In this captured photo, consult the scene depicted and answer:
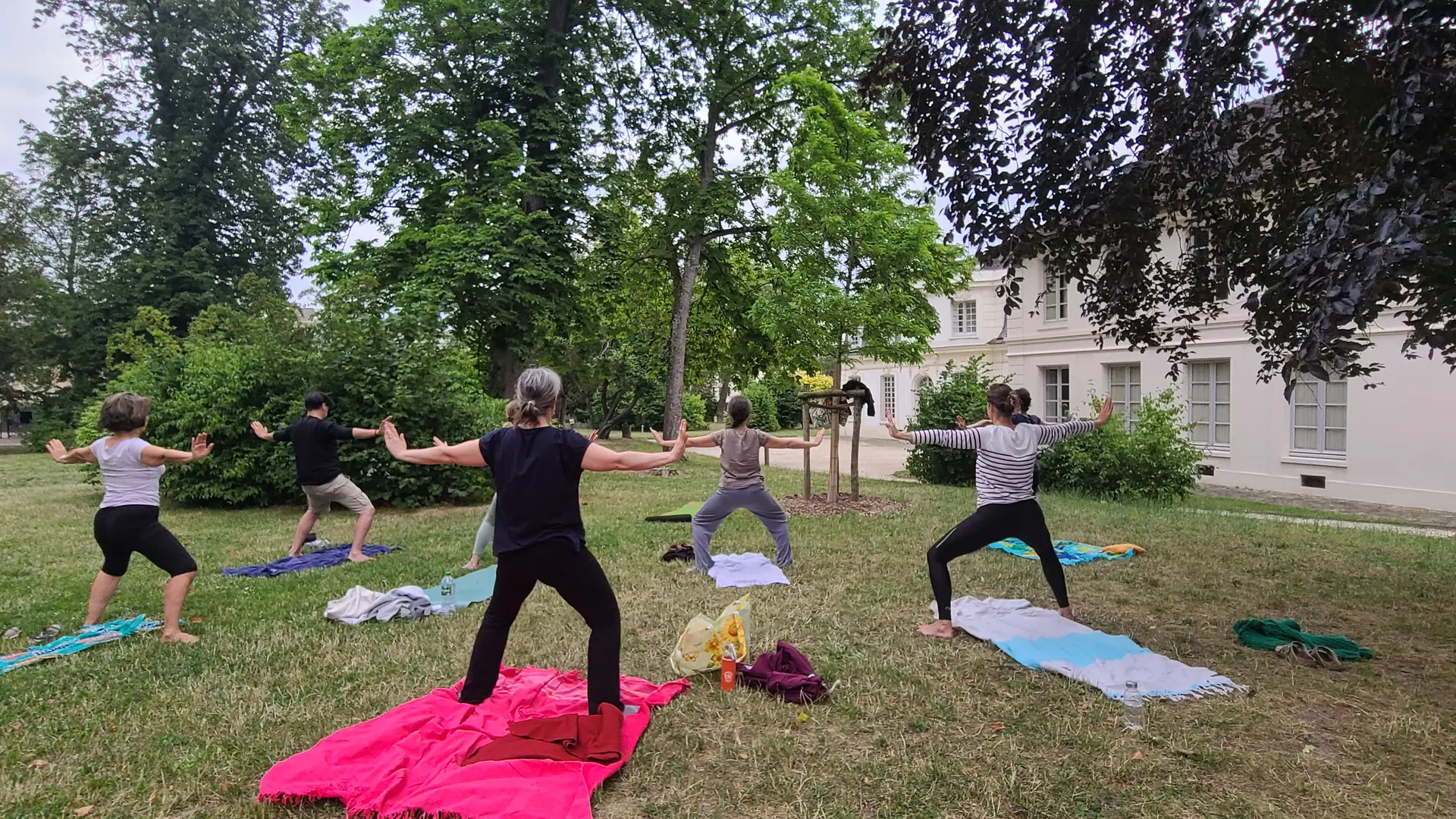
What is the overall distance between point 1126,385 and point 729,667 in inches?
757

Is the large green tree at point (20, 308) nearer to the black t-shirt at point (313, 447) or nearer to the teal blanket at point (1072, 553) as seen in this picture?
the black t-shirt at point (313, 447)

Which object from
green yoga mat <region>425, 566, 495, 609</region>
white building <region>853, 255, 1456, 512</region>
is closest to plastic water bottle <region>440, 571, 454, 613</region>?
green yoga mat <region>425, 566, 495, 609</region>

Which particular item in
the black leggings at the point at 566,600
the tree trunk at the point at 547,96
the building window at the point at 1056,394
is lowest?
the black leggings at the point at 566,600

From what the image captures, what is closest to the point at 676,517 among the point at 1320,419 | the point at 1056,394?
the point at 1320,419

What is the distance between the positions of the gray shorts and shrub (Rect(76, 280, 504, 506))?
12.3ft

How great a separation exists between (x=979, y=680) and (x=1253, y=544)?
6794mm

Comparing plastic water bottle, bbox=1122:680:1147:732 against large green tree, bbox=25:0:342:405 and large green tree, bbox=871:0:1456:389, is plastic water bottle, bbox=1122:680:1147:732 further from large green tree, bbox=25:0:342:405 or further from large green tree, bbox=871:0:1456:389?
large green tree, bbox=25:0:342:405

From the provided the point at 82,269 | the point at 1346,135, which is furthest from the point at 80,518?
the point at 82,269

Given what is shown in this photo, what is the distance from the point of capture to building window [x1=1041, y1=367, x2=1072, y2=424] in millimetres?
22062

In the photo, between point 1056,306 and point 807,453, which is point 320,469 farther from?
point 1056,306

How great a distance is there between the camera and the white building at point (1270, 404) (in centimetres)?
1450

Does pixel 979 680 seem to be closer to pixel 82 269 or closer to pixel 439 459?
pixel 439 459

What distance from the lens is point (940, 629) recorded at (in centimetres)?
568

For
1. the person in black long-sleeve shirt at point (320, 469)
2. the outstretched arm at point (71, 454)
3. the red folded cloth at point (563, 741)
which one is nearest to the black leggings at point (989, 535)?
the red folded cloth at point (563, 741)
